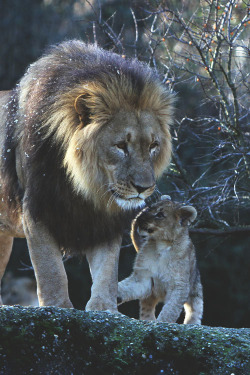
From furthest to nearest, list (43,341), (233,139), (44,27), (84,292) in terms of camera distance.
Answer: (44,27)
(84,292)
(233,139)
(43,341)

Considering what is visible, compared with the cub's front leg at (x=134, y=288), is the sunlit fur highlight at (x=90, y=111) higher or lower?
higher

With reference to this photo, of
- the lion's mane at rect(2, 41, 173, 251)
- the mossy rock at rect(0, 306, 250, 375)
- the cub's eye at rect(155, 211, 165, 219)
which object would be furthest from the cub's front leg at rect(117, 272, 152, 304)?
the mossy rock at rect(0, 306, 250, 375)

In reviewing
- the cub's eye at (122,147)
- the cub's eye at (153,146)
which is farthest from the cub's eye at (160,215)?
the cub's eye at (122,147)

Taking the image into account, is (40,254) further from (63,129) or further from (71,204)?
(63,129)

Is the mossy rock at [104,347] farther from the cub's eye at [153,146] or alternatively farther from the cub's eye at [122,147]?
the cub's eye at [153,146]

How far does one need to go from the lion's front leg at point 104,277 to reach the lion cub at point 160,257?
0.52 meters

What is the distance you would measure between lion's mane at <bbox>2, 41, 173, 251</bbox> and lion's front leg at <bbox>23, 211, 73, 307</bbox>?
2.8 inches

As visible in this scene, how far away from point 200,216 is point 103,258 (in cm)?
195

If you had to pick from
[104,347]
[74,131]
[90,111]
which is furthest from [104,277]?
[104,347]

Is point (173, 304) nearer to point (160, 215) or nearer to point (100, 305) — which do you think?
point (160, 215)

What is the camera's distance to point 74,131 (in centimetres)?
482

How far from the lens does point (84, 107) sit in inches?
190

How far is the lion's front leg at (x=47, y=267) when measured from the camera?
4.76m

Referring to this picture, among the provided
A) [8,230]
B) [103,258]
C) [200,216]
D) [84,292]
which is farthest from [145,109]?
[84,292]
